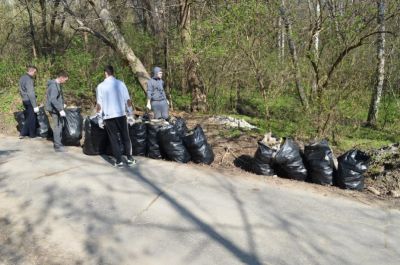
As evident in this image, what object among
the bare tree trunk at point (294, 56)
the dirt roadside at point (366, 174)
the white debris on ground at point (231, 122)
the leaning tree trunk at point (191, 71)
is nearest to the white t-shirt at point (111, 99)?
the dirt roadside at point (366, 174)

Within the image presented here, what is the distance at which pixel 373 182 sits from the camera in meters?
6.39

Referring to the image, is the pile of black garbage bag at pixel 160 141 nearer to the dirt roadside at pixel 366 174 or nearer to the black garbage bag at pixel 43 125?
the dirt roadside at pixel 366 174

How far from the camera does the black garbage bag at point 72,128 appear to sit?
7.84 m

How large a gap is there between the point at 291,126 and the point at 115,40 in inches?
219

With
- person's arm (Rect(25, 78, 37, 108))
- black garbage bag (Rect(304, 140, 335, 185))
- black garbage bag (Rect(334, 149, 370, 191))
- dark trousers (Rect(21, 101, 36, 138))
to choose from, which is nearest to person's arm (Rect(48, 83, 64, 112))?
person's arm (Rect(25, 78, 37, 108))

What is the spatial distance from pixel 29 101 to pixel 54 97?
1.26 m

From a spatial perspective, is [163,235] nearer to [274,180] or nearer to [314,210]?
[314,210]

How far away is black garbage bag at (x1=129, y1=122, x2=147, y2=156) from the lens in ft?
23.3

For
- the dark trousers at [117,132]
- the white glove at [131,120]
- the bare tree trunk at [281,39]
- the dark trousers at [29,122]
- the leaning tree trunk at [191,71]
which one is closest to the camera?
the dark trousers at [117,132]

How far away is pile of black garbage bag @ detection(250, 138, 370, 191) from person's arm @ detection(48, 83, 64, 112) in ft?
12.0

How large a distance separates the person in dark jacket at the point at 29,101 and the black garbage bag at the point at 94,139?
5.62 ft

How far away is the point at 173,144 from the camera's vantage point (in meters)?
6.93

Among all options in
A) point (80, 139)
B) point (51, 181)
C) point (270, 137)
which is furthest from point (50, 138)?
point (270, 137)

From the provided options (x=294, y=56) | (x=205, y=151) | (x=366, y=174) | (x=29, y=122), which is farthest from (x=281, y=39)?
(x=29, y=122)
